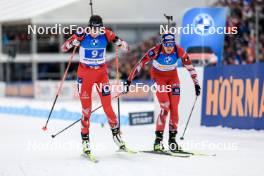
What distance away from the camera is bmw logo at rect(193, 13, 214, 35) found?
613 inches

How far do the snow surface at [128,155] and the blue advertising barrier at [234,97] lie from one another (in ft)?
0.93

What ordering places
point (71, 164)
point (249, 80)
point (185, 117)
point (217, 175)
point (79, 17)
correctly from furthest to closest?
point (79, 17) → point (185, 117) → point (249, 80) → point (71, 164) → point (217, 175)

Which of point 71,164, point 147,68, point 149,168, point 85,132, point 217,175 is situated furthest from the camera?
point 147,68

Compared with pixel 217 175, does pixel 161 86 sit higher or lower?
higher

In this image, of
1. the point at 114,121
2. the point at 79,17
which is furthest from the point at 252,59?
the point at 79,17

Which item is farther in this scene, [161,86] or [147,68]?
[147,68]

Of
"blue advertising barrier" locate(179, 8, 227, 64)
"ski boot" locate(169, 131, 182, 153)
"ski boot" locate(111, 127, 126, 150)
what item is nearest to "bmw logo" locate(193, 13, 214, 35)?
"blue advertising barrier" locate(179, 8, 227, 64)

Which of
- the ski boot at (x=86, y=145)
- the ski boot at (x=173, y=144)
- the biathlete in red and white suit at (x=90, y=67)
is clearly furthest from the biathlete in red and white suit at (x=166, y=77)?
the ski boot at (x=86, y=145)

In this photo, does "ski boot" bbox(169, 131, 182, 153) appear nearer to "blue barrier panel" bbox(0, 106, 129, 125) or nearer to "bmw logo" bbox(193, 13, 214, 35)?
"bmw logo" bbox(193, 13, 214, 35)

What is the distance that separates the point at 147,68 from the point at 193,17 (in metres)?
16.5

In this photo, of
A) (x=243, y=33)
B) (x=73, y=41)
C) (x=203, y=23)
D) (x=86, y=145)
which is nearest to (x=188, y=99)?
(x=203, y=23)

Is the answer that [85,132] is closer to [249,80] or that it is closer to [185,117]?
[249,80]

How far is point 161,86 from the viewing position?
9281 mm

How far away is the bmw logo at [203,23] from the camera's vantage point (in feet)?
51.1
